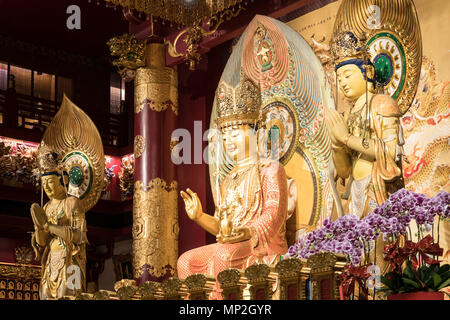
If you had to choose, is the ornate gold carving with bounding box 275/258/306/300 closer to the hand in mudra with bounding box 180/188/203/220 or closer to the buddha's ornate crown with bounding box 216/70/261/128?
the hand in mudra with bounding box 180/188/203/220

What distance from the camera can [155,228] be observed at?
642 centimetres

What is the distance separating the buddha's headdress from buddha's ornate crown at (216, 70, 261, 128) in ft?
2.91

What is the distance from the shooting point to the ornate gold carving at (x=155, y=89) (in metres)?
6.62

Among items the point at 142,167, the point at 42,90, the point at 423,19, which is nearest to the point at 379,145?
the point at 423,19

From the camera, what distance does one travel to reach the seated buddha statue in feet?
17.7

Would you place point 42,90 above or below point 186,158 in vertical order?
above

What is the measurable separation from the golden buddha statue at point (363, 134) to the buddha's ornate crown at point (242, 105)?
810 mm

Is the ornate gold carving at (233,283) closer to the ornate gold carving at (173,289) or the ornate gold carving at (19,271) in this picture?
the ornate gold carving at (173,289)

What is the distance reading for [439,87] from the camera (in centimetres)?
509

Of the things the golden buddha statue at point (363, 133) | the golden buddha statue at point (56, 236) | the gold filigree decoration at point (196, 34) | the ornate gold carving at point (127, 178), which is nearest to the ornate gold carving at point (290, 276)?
the golden buddha statue at point (363, 133)

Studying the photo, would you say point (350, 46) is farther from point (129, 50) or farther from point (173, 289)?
point (129, 50)

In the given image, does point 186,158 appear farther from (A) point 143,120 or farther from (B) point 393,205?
(B) point 393,205

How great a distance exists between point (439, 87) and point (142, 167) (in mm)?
2463

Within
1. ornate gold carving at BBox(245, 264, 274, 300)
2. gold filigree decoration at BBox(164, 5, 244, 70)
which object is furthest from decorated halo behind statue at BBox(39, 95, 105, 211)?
ornate gold carving at BBox(245, 264, 274, 300)
